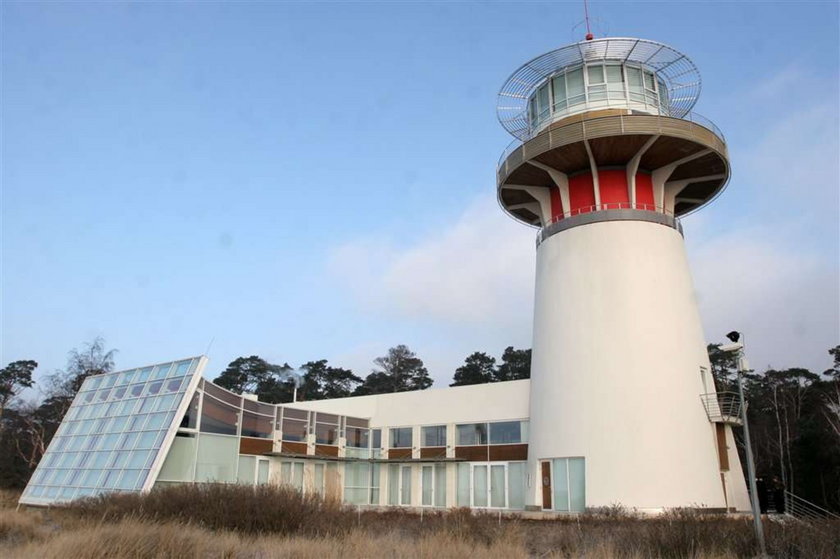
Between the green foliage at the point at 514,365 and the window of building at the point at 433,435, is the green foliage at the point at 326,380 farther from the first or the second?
the window of building at the point at 433,435

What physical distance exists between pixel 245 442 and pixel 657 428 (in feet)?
52.7

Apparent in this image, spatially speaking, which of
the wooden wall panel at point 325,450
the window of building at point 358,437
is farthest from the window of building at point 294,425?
the window of building at point 358,437

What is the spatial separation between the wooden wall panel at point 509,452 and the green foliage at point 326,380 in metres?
43.5

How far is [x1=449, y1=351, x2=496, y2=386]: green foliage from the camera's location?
64688mm

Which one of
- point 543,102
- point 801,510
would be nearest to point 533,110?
point 543,102

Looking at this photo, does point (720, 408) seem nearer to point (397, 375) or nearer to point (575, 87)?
point (575, 87)

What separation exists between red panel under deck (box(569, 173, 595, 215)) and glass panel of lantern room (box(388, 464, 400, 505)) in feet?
50.9

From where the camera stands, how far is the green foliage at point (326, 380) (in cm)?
7062

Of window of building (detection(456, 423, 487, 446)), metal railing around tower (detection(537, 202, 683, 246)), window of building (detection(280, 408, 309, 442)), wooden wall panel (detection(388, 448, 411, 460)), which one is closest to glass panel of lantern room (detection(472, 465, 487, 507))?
window of building (detection(456, 423, 487, 446))

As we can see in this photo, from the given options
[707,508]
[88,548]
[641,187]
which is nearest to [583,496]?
[707,508]

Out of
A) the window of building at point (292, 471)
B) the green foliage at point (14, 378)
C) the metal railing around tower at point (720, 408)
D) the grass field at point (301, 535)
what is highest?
the green foliage at point (14, 378)

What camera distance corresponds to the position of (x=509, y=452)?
28234mm

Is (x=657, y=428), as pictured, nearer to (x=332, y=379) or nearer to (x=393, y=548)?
(x=393, y=548)

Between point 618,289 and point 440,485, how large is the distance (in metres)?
13.0
